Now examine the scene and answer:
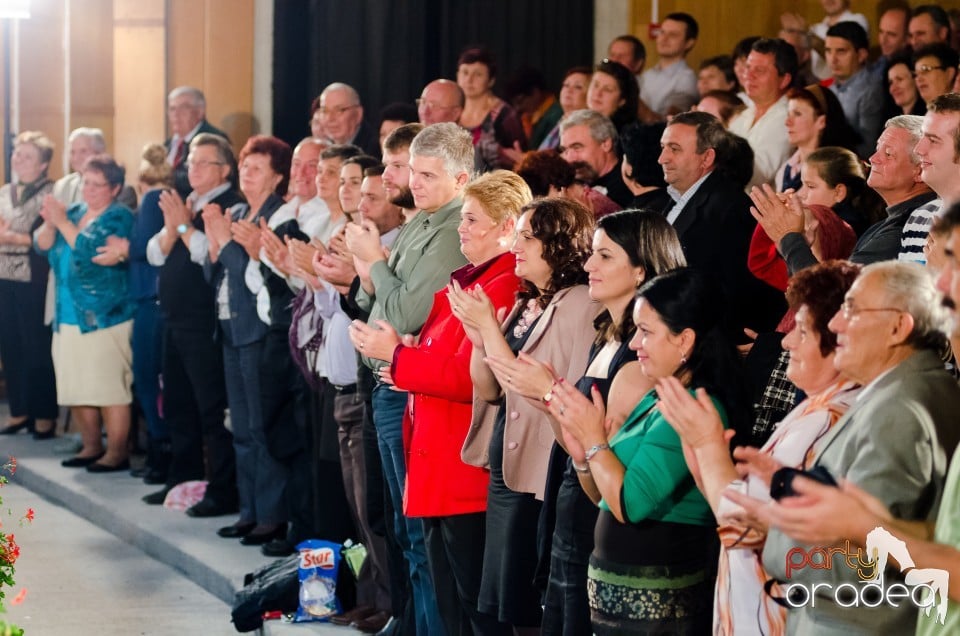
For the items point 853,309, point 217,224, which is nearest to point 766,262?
point 853,309

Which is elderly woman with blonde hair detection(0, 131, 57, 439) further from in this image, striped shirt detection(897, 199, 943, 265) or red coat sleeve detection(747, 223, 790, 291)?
striped shirt detection(897, 199, 943, 265)

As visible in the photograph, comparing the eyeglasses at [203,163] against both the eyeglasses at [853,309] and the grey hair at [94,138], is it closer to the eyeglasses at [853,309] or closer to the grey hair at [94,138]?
the grey hair at [94,138]

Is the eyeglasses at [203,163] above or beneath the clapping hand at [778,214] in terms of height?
above

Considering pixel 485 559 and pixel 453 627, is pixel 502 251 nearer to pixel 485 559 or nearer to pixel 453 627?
pixel 485 559

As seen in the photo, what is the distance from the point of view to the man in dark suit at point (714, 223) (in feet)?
14.1

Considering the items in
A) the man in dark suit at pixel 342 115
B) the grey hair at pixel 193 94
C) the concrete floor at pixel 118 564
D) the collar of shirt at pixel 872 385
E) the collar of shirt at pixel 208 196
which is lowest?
the concrete floor at pixel 118 564

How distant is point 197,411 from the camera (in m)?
7.15

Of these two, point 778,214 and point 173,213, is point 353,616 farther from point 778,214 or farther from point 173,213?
point 173,213

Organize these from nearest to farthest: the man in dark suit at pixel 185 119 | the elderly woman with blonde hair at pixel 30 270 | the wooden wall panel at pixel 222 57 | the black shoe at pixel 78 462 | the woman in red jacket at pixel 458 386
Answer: the woman in red jacket at pixel 458 386, the black shoe at pixel 78 462, the man in dark suit at pixel 185 119, the elderly woman with blonde hair at pixel 30 270, the wooden wall panel at pixel 222 57

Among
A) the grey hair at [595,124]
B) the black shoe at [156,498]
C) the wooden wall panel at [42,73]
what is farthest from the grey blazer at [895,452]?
the wooden wall panel at [42,73]

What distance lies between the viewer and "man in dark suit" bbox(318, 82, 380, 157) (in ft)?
24.1

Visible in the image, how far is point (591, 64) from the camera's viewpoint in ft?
32.1

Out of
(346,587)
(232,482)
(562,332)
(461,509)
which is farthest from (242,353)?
(562,332)

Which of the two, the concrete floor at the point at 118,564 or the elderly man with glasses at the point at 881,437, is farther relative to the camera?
the concrete floor at the point at 118,564
